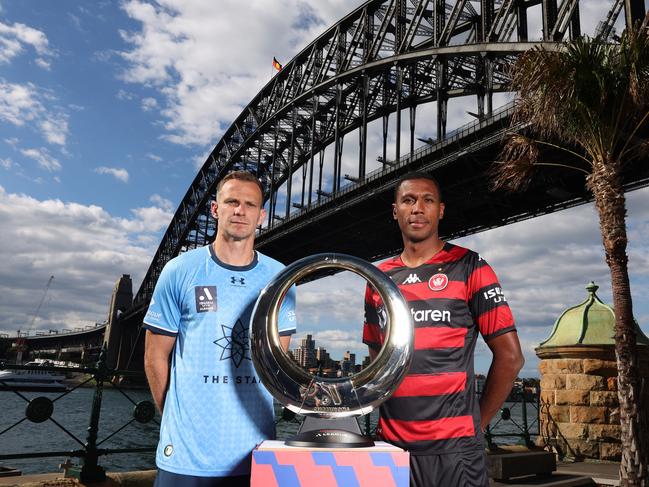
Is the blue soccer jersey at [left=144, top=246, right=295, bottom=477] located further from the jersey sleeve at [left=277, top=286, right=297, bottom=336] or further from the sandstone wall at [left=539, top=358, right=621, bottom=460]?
the sandstone wall at [left=539, top=358, right=621, bottom=460]

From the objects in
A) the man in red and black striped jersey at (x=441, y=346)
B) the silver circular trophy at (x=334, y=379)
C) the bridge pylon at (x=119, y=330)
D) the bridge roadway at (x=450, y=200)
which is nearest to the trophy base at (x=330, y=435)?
the silver circular trophy at (x=334, y=379)

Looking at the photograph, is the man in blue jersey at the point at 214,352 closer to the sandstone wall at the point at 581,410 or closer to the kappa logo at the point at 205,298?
the kappa logo at the point at 205,298

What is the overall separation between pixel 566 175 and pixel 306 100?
2479cm

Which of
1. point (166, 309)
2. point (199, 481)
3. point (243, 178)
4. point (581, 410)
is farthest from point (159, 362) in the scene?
point (581, 410)

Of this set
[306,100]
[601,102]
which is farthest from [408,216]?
[306,100]

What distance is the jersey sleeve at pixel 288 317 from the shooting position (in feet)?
6.22

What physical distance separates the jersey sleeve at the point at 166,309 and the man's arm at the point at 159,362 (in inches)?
1.2

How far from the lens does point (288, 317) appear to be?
74.9 inches

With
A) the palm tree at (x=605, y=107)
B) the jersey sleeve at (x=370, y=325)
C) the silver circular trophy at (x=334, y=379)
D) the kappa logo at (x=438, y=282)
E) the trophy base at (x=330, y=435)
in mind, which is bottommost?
the trophy base at (x=330, y=435)

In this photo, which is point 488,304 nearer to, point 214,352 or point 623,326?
point 214,352

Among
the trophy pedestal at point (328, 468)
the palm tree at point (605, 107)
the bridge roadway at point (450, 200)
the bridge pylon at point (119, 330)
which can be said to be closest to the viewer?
the trophy pedestal at point (328, 468)

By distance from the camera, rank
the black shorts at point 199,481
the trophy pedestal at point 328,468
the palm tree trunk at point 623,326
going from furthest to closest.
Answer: the palm tree trunk at point 623,326 → the black shorts at point 199,481 → the trophy pedestal at point 328,468

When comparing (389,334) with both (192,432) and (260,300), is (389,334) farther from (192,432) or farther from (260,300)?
(192,432)

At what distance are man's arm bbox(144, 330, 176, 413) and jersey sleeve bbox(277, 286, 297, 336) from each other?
40 cm
